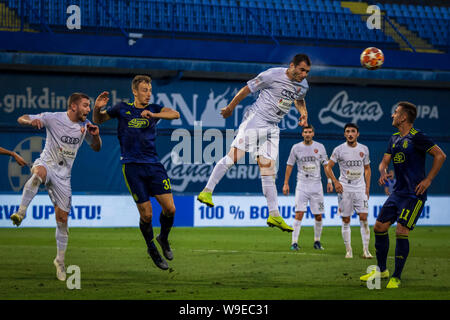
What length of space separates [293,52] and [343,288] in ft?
48.8

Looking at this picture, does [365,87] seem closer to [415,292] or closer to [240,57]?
[240,57]

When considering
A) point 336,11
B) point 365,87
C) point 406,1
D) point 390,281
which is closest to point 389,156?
point 390,281

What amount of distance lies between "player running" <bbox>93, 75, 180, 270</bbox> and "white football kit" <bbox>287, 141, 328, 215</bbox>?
576 cm

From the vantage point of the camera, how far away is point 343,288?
8.65 meters

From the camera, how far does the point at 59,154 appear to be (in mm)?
9242

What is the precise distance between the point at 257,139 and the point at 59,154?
2.59 m

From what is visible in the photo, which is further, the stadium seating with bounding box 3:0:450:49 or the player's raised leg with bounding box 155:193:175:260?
the stadium seating with bounding box 3:0:450:49

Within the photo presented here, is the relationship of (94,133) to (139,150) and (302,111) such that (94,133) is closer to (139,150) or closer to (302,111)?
(139,150)

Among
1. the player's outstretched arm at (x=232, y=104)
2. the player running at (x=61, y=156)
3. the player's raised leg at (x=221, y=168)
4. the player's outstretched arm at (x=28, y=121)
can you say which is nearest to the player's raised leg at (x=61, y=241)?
the player running at (x=61, y=156)

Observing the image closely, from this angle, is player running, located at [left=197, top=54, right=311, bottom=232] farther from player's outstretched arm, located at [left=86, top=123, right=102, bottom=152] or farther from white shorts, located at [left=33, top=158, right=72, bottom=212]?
white shorts, located at [left=33, top=158, right=72, bottom=212]

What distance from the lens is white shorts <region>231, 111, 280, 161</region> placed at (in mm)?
8758

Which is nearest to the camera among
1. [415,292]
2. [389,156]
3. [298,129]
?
[415,292]

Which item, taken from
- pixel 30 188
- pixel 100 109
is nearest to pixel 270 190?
pixel 100 109
